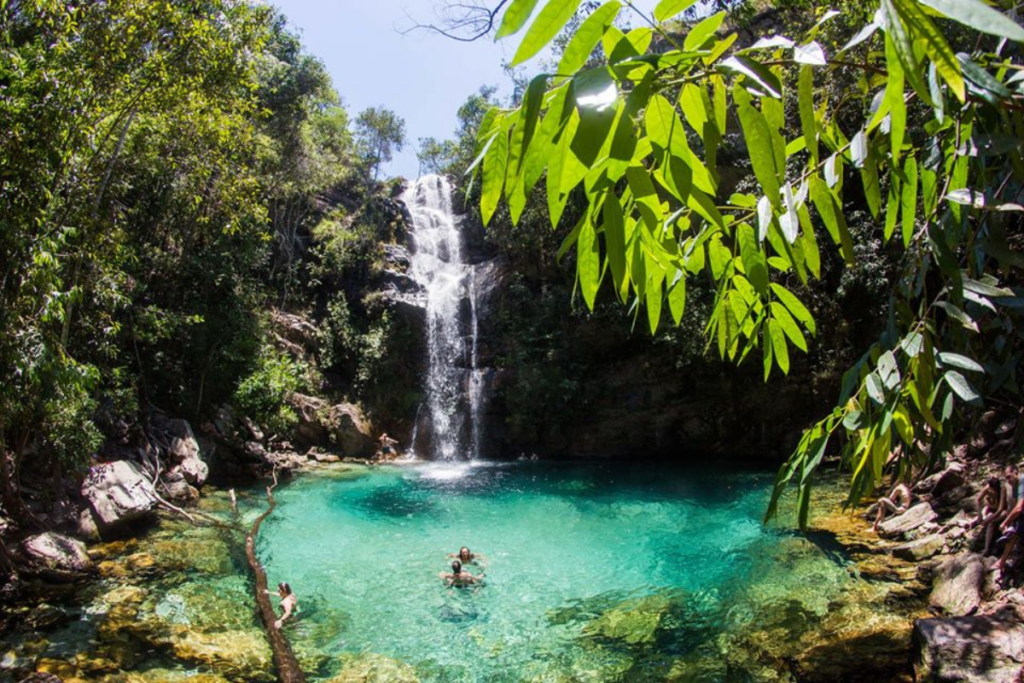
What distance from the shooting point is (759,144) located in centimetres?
57

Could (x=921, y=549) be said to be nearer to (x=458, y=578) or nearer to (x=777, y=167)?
(x=458, y=578)

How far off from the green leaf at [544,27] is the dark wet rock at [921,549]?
778 cm

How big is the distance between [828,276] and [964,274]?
46.6 ft

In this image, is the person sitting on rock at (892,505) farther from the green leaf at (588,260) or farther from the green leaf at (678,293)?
the green leaf at (588,260)

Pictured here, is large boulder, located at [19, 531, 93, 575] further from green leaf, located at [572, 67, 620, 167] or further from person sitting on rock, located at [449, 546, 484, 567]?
green leaf, located at [572, 67, 620, 167]

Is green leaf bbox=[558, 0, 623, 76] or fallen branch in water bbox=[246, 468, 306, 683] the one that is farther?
fallen branch in water bbox=[246, 468, 306, 683]

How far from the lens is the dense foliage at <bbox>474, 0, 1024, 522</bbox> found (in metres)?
0.56

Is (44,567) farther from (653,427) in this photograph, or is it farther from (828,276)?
(828,276)

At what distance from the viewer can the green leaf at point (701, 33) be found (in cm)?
65

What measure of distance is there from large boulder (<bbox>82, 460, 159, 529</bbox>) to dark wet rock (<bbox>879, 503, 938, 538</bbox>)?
965cm

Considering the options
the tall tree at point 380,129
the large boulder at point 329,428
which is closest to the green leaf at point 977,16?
the large boulder at point 329,428

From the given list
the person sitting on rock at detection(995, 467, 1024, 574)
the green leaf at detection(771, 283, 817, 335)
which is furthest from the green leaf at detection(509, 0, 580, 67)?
the person sitting on rock at detection(995, 467, 1024, 574)

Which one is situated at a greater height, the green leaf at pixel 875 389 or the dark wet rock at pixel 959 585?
the green leaf at pixel 875 389

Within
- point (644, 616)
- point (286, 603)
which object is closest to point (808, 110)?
point (644, 616)
